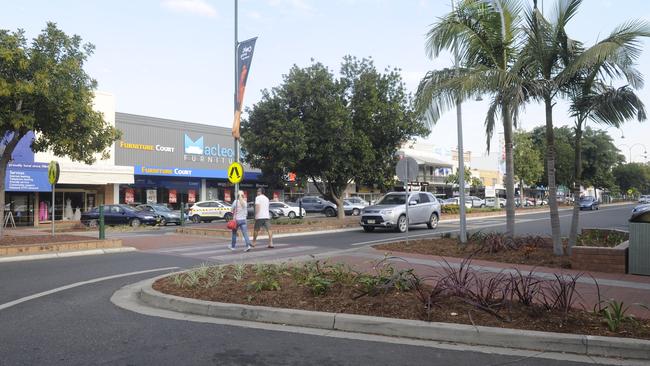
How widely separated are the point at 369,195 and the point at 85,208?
1245 inches

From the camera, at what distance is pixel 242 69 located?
17938mm

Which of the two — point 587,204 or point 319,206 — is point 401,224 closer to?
point 319,206

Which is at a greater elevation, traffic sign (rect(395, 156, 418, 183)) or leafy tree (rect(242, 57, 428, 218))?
leafy tree (rect(242, 57, 428, 218))

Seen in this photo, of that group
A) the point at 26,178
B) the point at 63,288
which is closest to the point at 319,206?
the point at 26,178

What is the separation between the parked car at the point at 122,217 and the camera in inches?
1118

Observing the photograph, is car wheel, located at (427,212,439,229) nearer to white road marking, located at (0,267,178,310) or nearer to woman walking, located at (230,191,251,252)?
woman walking, located at (230,191,251,252)

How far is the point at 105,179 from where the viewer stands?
34219 mm

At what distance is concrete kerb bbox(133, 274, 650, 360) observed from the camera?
5.11 metres

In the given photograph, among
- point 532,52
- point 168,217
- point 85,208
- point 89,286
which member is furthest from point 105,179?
point 532,52

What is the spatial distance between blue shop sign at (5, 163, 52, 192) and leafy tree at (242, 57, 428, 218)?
1431 cm

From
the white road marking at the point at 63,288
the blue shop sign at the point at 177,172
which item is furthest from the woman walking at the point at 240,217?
the blue shop sign at the point at 177,172

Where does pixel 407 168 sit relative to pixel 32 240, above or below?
above

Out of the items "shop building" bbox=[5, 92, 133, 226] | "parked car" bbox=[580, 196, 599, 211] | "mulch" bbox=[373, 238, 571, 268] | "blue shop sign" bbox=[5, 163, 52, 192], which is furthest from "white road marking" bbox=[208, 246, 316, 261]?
"parked car" bbox=[580, 196, 599, 211]

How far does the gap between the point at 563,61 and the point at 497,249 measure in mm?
4618
